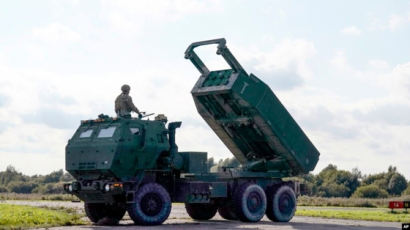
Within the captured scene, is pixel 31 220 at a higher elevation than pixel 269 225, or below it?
higher

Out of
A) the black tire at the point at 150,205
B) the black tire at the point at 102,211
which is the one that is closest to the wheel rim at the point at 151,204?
the black tire at the point at 150,205

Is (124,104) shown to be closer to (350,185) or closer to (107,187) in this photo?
(107,187)

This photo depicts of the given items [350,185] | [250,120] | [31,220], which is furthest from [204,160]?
[350,185]

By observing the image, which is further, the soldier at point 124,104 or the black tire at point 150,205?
the soldier at point 124,104

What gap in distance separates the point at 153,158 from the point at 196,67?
3.72 metres

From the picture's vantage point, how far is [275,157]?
2483cm

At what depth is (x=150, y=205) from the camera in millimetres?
21047

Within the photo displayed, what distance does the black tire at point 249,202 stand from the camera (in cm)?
2336

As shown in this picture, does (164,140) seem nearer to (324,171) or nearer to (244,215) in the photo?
(244,215)

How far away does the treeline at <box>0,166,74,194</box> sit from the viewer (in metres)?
65.3

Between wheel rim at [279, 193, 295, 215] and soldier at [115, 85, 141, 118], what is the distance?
5.78 metres

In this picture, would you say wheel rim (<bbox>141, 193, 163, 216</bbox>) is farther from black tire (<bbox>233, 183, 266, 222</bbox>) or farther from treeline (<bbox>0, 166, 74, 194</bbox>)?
treeline (<bbox>0, 166, 74, 194</bbox>)

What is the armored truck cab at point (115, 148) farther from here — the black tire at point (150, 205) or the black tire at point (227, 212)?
the black tire at point (227, 212)

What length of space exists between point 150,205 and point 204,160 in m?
2.81
